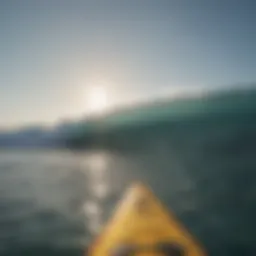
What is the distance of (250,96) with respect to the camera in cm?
148

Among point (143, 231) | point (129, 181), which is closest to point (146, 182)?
point (129, 181)

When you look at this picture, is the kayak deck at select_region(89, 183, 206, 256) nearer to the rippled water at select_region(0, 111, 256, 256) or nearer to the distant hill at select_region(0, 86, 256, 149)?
the rippled water at select_region(0, 111, 256, 256)

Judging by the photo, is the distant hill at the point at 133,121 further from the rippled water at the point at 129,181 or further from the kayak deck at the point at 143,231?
the kayak deck at the point at 143,231

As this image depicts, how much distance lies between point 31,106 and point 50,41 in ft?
0.82

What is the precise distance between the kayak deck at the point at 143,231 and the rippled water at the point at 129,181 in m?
0.03

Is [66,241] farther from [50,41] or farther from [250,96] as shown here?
[250,96]

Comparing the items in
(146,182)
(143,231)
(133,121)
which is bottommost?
(143,231)

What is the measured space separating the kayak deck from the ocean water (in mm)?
29

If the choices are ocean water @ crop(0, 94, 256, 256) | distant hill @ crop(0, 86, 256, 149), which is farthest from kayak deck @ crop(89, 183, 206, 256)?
distant hill @ crop(0, 86, 256, 149)

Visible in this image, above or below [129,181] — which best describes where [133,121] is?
above

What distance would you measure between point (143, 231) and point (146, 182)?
0.56 feet

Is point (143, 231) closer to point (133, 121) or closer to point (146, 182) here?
point (146, 182)

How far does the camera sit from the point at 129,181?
144cm

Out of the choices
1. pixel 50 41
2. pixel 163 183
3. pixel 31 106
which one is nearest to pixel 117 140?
pixel 163 183
